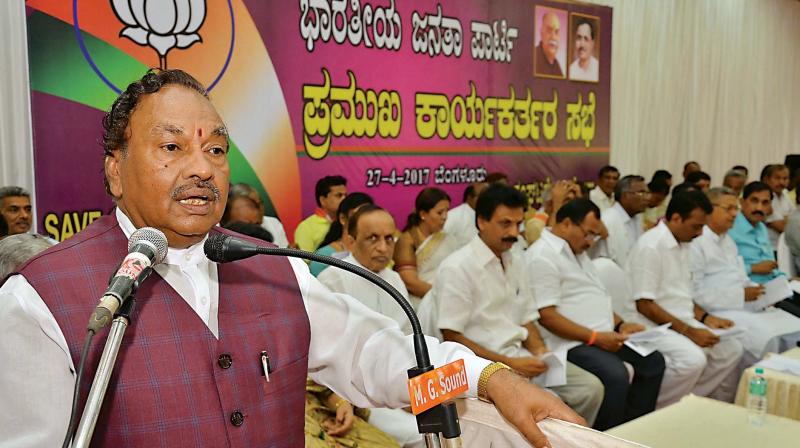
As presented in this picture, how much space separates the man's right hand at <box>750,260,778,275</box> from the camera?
5.23m

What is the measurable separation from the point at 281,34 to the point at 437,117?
1708mm

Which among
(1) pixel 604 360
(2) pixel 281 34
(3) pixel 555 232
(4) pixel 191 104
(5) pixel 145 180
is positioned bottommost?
(1) pixel 604 360

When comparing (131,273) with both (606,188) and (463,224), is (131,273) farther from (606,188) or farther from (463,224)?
(606,188)

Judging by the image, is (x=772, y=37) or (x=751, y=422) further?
(x=772, y=37)

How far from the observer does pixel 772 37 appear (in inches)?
442

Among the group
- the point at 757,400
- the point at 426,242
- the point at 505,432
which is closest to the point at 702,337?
the point at 757,400

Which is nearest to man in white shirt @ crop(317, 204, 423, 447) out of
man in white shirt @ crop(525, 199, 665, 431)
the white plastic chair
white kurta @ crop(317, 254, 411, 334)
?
white kurta @ crop(317, 254, 411, 334)

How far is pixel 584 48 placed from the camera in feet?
24.5

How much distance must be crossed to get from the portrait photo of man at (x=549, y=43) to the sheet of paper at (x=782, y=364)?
4.25 m

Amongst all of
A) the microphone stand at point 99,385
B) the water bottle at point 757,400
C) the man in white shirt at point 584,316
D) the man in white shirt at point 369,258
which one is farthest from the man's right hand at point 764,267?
the microphone stand at point 99,385

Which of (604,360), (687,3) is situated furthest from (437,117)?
(687,3)

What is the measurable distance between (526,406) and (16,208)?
121 inches

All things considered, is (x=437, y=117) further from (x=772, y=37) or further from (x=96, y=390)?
(x=772, y=37)

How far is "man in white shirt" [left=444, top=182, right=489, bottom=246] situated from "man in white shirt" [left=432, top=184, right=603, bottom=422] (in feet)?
6.72
